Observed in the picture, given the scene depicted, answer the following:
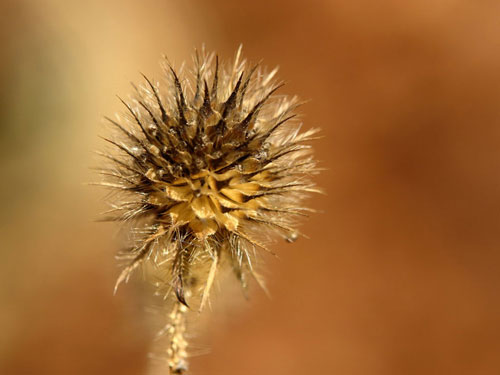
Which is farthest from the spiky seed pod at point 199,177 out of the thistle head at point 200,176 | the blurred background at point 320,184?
the blurred background at point 320,184

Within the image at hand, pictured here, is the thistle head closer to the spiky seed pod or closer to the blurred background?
the spiky seed pod

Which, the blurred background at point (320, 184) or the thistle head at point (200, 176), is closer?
the thistle head at point (200, 176)

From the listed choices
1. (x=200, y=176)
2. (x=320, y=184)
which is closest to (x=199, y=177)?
(x=200, y=176)

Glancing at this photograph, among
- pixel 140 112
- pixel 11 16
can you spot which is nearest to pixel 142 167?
pixel 140 112

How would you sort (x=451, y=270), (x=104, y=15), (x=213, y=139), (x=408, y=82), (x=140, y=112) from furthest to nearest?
(x=408, y=82) → (x=451, y=270) → (x=104, y=15) → (x=140, y=112) → (x=213, y=139)

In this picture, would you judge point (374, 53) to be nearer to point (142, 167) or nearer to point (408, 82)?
point (408, 82)

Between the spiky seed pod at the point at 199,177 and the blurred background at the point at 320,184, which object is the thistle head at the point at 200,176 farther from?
the blurred background at the point at 320,184
